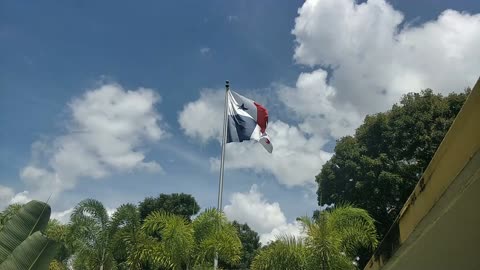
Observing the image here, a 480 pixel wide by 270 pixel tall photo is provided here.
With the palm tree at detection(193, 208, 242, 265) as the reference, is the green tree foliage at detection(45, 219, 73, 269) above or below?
above

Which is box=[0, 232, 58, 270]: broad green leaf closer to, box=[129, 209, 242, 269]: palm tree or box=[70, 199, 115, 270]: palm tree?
box=[129, 209, 242, 269]: palm tree

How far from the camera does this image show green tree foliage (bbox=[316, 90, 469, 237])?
23391 mm

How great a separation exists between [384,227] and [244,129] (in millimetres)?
13181

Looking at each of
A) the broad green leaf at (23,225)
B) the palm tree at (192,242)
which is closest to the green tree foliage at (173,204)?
the palm tree at (192,242)

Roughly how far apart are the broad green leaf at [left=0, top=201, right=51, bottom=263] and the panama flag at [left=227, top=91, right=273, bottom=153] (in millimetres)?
7858

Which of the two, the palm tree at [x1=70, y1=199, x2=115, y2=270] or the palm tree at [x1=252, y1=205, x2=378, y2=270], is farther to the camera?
the palm tree at [x1=70, y1=199, x2=115, y2=270]

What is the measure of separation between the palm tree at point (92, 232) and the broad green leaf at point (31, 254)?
9697 mm

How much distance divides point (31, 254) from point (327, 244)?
693 cm

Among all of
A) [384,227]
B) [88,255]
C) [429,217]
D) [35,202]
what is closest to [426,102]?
[384,227]

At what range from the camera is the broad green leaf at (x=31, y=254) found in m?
5.84

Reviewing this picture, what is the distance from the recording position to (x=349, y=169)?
2508 cm

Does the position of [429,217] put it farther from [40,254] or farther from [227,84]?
[227,84]

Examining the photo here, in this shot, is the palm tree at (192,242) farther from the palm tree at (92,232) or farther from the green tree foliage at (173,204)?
the green tree foliage at (173,204)

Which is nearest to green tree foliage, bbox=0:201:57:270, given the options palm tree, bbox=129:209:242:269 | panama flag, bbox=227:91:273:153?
palm tree, bbox=129:209:242:269
